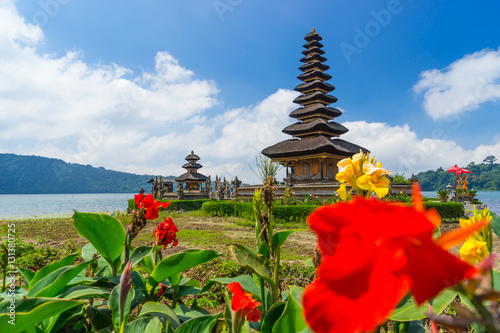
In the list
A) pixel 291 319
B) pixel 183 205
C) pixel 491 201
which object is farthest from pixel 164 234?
pixel 491 201

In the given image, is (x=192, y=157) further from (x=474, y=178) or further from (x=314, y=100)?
(x=474, y=178)

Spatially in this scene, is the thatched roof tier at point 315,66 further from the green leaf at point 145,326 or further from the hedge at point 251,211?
the green leaf at point 145,326

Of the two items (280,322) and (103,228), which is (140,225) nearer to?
(103,228)

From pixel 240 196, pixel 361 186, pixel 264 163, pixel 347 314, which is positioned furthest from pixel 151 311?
pixel 240 196

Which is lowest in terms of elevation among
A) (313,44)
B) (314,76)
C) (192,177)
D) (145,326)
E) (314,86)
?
(145,326)

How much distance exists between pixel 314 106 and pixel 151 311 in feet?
86.0

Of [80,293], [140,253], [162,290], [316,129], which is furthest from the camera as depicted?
[316,129]

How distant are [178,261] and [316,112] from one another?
25429mm

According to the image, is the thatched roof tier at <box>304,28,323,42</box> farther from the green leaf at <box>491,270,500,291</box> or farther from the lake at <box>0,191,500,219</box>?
the green leaf at <box>491,270,500,291</box>

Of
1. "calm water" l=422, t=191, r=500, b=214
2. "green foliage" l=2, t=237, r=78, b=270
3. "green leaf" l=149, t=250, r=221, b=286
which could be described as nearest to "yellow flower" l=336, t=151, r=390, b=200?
"green leaf" l=149, t=250, r=221, b=286

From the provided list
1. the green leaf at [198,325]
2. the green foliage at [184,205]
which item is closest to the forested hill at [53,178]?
the green foliage at [184,205]

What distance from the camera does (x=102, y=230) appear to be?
1985 millimetres

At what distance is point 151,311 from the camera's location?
1.62m

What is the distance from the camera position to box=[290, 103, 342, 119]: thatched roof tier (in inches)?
1019
